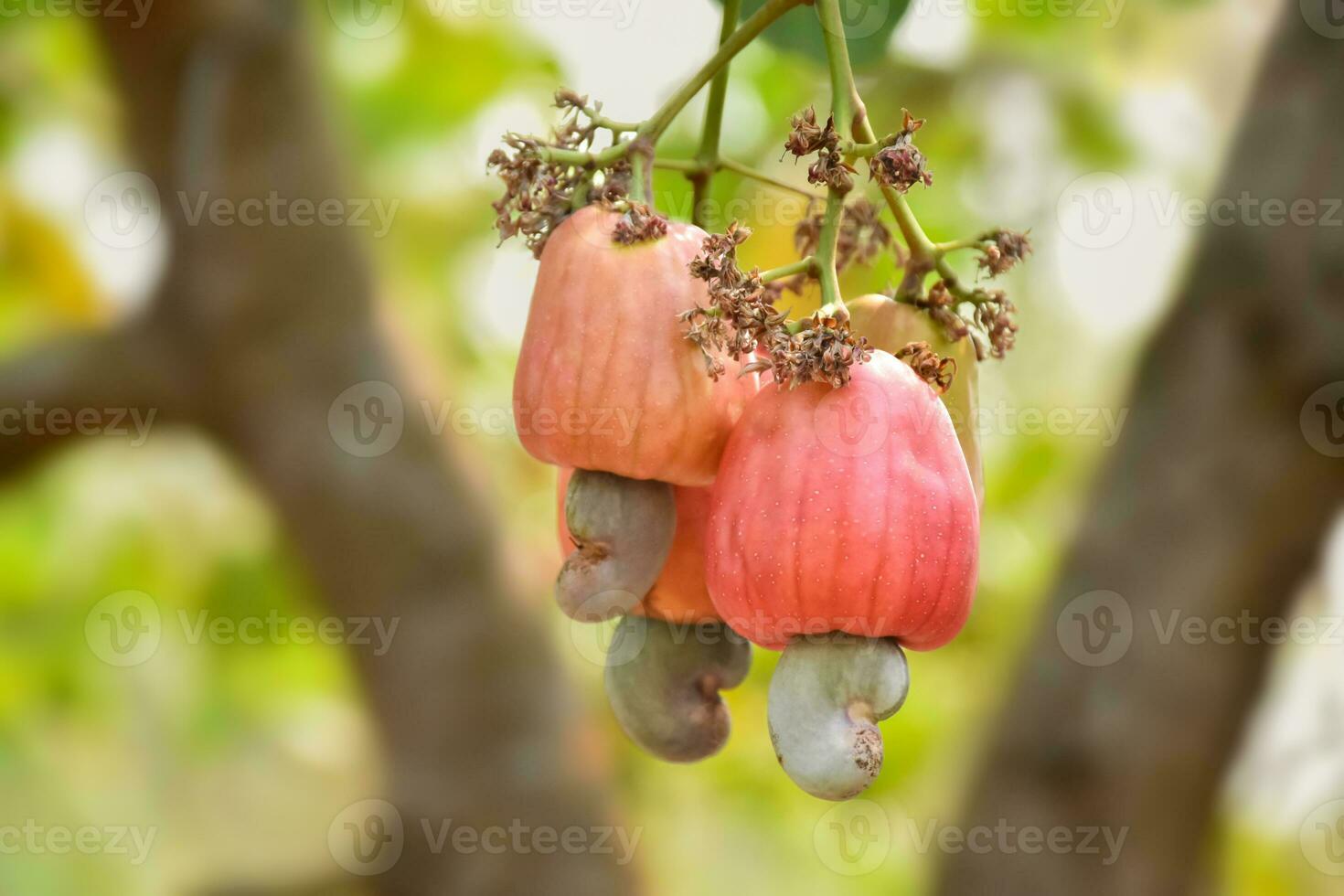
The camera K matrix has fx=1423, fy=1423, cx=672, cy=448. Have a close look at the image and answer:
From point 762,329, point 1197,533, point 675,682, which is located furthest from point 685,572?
point 1197,533

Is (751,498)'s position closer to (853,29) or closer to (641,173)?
(641,173)

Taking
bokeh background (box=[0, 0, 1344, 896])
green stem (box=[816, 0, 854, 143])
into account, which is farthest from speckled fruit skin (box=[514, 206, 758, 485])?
bokeh background (box=[0, 0, 1344, 896])

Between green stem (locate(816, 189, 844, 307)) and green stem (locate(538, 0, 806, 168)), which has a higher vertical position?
green stem (locate(538, 0, 806, 168))

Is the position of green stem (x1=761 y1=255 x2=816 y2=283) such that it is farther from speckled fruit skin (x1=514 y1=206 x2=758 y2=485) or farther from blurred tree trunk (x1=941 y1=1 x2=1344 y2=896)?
blurred tree trunk (x1=941 y1=1 x2=1344 y2=896)

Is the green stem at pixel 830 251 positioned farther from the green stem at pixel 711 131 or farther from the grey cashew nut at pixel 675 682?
the grey cashew nut at pixel 675 682

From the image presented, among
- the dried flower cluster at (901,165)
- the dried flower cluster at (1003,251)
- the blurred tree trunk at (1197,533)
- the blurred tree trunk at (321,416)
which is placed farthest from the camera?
the blurred tree trunk at (321,416)

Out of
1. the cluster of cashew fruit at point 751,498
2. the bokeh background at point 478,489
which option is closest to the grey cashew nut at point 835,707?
the cluster of cashew fruit at point 751,498

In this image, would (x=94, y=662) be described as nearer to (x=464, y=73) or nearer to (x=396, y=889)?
(x=396, y=889)
